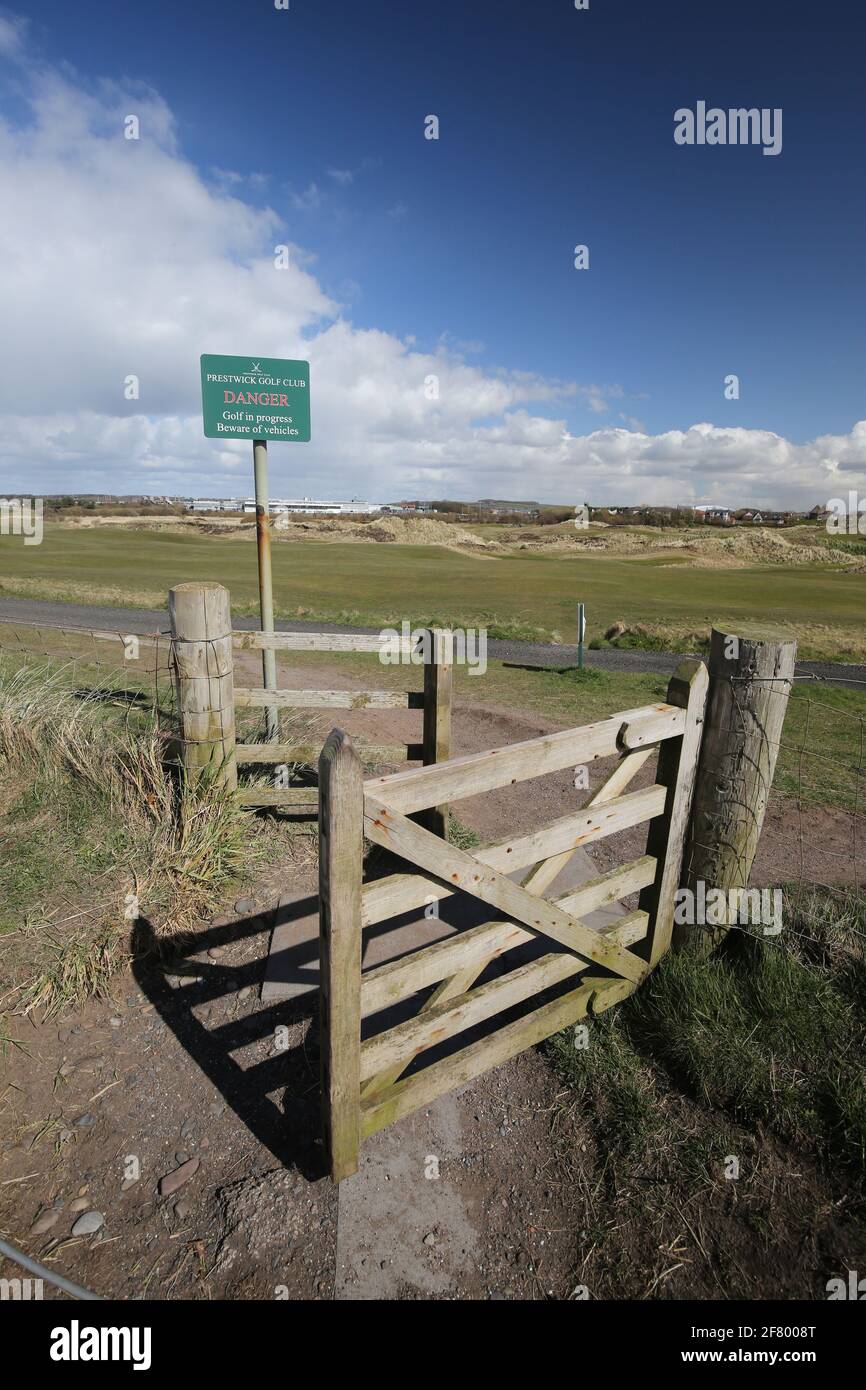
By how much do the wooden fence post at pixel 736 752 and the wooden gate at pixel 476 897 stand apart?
0.09 meters

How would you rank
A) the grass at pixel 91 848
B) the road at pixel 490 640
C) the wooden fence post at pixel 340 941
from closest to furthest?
the wooden fence post at pixel 340 941 < the grass at pixel 91 848 < the road at pixel 490 640

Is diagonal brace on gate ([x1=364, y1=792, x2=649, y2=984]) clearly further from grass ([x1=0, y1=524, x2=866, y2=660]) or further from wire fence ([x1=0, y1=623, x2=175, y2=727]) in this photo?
grass ([x1=0, y1=524, x2=866, y2=660])

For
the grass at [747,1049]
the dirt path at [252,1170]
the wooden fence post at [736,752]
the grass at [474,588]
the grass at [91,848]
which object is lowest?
the dirt path at [252,1170]

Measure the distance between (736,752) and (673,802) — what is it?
393mm

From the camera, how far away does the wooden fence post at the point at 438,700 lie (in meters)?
4.91

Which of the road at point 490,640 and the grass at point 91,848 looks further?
the road at point 490,640

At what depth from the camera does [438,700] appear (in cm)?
498

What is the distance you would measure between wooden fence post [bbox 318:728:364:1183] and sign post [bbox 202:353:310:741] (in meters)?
3.93

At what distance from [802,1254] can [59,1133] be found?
2.98 m

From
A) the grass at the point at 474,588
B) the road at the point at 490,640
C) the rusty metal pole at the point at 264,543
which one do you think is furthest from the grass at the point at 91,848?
the grass at the point at 474,588

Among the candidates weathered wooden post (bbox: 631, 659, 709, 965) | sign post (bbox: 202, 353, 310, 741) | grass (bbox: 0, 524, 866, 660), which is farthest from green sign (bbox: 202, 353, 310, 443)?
grass (bbox: 0, 524, 866, 660)

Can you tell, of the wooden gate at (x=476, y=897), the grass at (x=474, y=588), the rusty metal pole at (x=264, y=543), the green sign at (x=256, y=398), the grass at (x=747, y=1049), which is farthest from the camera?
the grass at (x=474, y=588)

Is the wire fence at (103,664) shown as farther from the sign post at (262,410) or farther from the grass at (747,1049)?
the grass at (747,1049)
